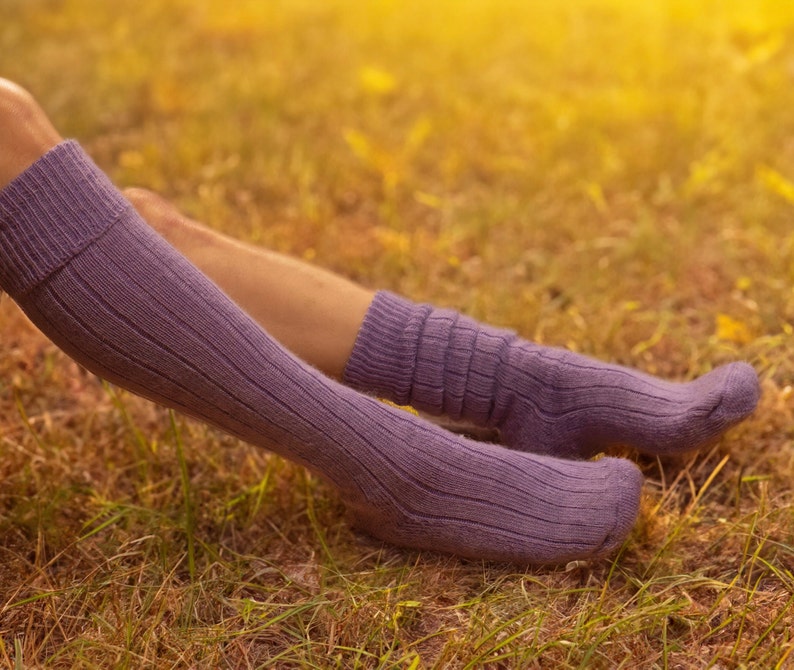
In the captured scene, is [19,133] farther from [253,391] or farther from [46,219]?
[253,391]

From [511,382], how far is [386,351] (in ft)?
0.73

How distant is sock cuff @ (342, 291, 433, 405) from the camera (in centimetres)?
146

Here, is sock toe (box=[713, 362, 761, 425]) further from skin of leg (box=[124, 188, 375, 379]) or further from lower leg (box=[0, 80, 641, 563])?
skin of leg (box=[124, 188, 375, 379])

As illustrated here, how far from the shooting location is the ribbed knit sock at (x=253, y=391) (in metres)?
1.17

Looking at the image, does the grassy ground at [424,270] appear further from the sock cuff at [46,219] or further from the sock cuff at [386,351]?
the sock cuff at [46,219]

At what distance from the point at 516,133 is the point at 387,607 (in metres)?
1.95

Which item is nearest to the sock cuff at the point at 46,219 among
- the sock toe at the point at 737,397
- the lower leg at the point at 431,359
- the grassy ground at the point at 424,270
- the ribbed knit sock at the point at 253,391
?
the ribbed knit sock at the point at 253,391

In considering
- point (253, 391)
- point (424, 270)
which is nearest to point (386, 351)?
point (253, 391)

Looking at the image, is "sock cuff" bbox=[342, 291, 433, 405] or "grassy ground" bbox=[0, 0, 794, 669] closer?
"grassy ground" bbox=[0, 0, 794, 669]

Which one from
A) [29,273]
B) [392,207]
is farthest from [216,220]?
[29,273]

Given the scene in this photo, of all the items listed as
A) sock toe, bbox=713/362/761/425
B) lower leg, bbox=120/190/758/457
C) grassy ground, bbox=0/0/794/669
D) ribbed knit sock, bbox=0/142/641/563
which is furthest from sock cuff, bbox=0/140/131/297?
sock toe, bbox=713/362/761/425

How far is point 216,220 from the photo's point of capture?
2.33m

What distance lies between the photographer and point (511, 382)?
1479mm

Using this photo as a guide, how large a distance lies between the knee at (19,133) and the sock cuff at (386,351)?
0.57 metres
